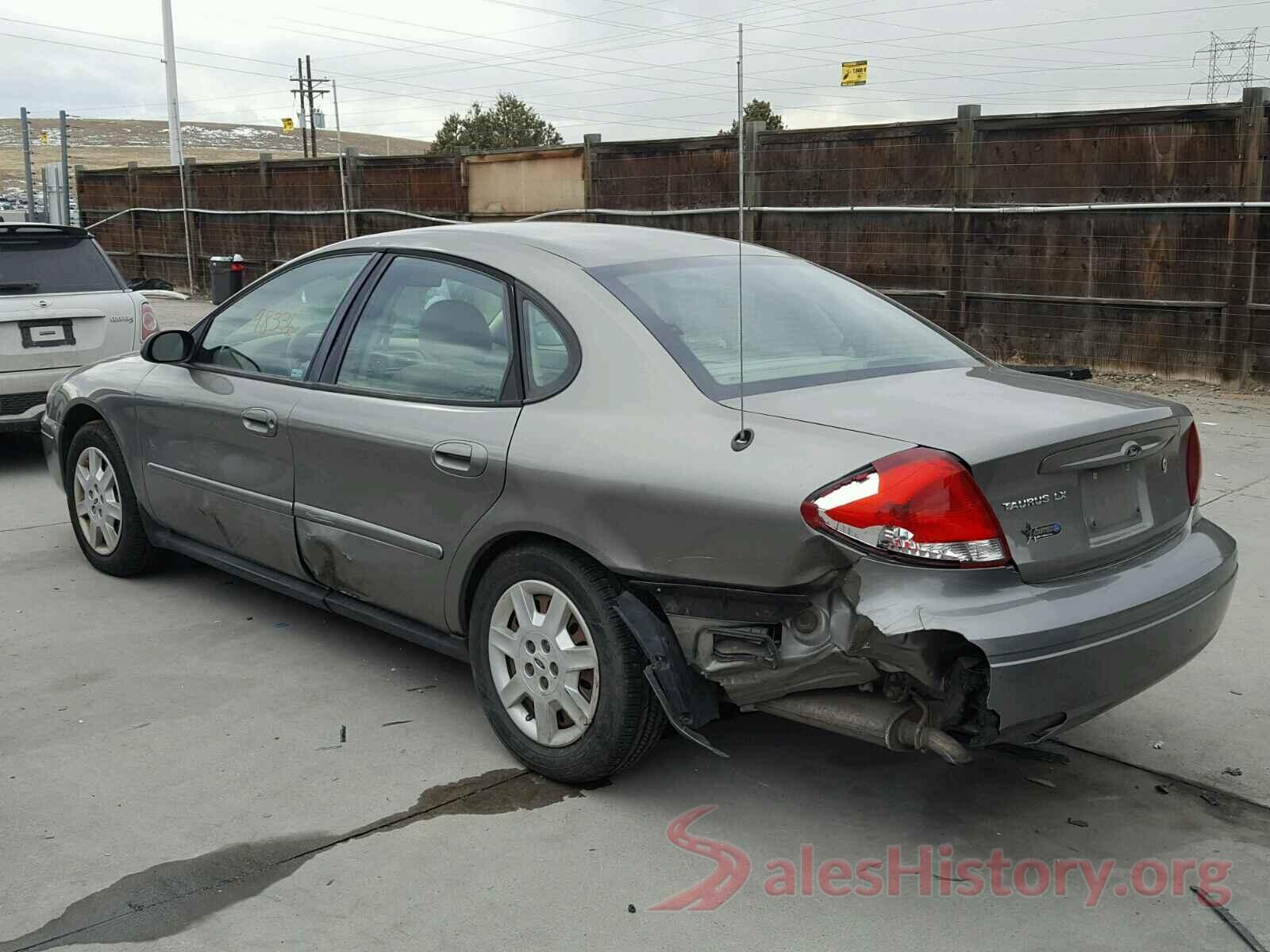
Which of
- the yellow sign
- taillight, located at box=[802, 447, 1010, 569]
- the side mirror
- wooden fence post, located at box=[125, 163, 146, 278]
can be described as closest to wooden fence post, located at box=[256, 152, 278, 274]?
wooden fence post, located at box=[125, 163, 146, 278]

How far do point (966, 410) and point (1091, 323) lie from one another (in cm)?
910

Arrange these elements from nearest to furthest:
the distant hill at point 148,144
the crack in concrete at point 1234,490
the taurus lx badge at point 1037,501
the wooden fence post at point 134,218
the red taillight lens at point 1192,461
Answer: the taurus lx badge at point 1037,501, the red taillight lens at point 1192,461, the crack in concrete at point 1234,490, the wooden fence post at point 134,218, the distant hill at point 148,144

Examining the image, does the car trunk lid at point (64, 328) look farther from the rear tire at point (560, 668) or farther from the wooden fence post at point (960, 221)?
the wooden fence post at point (960, 221)

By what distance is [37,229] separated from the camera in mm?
8156

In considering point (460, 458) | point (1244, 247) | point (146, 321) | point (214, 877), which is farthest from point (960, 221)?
point (214, 877)

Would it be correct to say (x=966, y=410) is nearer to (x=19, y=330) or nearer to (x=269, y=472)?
(x=269, y=472)

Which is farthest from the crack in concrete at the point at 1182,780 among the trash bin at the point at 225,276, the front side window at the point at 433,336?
the trash bin at the point at 225,276

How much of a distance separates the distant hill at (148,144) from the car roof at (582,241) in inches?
4673

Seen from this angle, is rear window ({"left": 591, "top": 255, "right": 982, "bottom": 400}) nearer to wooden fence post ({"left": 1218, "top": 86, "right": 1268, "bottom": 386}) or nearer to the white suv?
the white suv

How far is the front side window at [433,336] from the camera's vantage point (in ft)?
12.7

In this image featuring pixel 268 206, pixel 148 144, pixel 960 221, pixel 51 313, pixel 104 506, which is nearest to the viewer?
pixel 104 506

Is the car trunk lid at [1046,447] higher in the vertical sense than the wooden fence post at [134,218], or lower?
lower

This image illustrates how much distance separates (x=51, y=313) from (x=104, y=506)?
281 centimetres

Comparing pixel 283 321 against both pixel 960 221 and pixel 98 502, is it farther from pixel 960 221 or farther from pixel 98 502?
pixel 960 221
